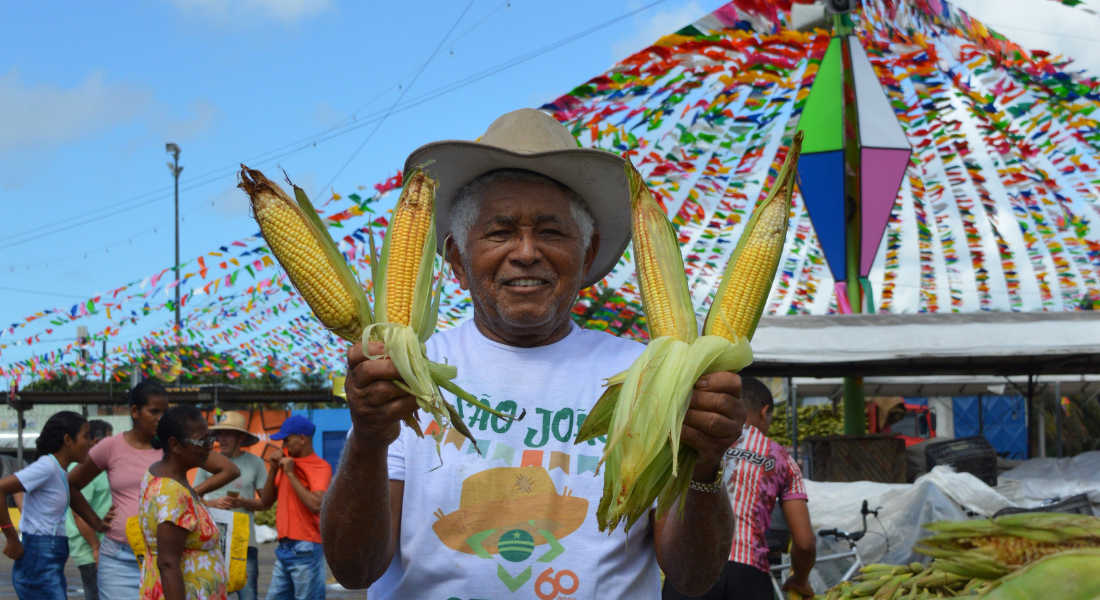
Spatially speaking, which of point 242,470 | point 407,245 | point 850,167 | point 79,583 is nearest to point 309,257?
point 407,245

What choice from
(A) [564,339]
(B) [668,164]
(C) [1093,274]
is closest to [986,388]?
(C) [1093,274]

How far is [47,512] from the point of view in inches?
236

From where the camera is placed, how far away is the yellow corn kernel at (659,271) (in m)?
1.59

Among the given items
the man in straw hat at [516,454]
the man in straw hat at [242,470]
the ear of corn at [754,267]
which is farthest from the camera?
the man in straw hat at [242,470]

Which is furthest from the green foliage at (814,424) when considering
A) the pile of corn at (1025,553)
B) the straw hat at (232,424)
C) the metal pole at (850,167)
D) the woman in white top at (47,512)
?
the pile of corn at (1025,553)

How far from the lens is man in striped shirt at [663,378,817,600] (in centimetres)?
446

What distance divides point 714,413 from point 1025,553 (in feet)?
1.67

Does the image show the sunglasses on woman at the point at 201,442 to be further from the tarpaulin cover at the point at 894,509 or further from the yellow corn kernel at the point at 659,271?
the tarpaulin cover at the point at 894,509

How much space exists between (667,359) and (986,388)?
53.1 ft

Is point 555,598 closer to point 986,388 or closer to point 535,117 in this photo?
point 535,117

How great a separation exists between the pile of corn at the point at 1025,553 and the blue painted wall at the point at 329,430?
63.0ft

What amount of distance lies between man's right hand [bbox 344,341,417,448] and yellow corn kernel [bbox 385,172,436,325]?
0.13 m

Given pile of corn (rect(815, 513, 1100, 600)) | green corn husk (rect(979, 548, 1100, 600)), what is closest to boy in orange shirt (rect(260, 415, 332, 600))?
pile of corn (rect(815, 513, 1100, 600))

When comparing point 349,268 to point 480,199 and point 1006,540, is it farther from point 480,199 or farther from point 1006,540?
point 1006,540
